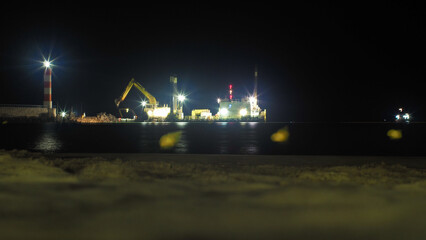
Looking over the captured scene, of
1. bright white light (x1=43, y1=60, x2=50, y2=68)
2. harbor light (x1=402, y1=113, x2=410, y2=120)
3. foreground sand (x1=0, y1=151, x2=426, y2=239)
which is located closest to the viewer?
foreground sand (x1=0, y1=151, x2=426, y2=239)

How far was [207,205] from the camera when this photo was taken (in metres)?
3.64

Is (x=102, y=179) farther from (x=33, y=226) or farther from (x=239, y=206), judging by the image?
(x=239, y=206)

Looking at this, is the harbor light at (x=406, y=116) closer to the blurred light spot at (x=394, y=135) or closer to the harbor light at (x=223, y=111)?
the harbor light at (x=223, y=111)

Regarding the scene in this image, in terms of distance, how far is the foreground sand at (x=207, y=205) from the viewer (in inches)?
118

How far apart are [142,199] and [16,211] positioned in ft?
3.89

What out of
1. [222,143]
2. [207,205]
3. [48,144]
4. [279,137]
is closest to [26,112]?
[48,144]

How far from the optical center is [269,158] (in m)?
7.97

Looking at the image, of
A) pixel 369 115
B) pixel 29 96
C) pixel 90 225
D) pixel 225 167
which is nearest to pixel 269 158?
pixel 225 167

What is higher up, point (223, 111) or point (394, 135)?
point (223, 111)

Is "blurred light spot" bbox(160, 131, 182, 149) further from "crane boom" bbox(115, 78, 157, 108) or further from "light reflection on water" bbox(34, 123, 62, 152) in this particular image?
"crane boom" bbox(115, 78, 157, 108)

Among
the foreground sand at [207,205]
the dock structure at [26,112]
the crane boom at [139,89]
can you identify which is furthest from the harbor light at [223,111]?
the foreground sand at [207,205]

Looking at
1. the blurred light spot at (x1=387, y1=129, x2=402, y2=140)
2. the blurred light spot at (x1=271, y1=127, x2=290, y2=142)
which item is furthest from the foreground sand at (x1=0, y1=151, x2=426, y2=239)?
the blurred light spot at (x1=387, y1=129, x2=402, y2=140)

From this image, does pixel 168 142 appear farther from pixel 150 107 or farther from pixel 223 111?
pixel 150 107

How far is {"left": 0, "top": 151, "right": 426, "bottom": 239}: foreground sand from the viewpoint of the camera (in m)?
2.99
